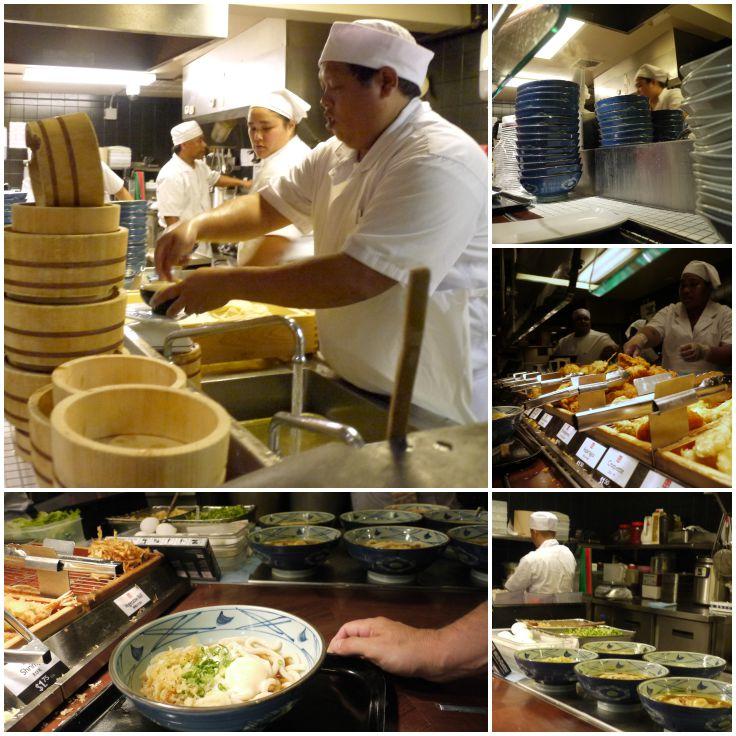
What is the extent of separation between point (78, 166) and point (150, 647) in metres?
0.86

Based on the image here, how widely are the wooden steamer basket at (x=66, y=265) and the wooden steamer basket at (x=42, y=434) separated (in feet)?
0.53

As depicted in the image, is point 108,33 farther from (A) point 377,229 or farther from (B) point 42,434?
(B) point 42,434

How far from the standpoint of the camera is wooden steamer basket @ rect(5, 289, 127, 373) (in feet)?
4.23

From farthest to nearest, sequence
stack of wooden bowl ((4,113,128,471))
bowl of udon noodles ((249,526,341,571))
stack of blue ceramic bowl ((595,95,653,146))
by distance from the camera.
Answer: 1. bowl of udon noodles ((249,526,341,571))
2. stack of blue ceramic bowl ((595,95,653,146))
3. stack of wooden bowl ((4,113,128,471))

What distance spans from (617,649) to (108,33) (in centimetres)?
147

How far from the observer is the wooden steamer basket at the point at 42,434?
4.12ft

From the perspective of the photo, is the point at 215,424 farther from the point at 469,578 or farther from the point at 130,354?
the point at 469,578

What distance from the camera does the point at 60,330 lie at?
129cm

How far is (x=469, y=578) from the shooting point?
1663 millimetres

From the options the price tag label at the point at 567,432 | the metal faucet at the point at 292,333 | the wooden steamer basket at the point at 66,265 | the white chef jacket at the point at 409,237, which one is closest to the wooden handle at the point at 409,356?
the white chef jacket at the point at 409,237

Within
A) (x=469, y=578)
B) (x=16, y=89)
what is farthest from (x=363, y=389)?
(x=16, y=89)

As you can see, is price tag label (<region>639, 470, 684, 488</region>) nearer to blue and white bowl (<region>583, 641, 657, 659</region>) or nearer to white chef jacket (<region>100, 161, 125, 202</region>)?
blue and white bowl (<region>583, 641, 657, 659</region>)

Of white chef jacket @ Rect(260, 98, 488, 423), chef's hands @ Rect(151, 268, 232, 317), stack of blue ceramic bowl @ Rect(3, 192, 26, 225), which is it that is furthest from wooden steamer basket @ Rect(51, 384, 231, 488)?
stack of blue ceramic bowl @ Rect(3, 192, 26, 225)

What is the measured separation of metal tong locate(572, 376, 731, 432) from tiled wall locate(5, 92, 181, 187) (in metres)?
0.88
